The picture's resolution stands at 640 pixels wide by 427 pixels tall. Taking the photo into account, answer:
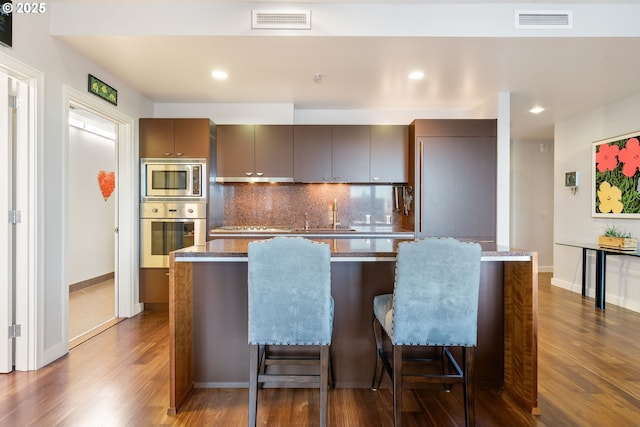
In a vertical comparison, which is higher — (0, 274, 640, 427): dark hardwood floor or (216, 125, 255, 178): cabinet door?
(216, 125, 255, 178): cabinet door

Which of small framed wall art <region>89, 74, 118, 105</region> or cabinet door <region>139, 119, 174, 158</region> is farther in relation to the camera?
cabinet door <region>139, 119, 174, 158</region>

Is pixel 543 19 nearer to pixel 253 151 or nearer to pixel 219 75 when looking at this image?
pixel 219 75

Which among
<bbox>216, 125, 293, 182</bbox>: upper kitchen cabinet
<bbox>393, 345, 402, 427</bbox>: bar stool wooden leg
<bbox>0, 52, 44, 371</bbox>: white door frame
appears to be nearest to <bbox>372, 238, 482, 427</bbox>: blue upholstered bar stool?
<bbox>393, 345, 402, 427</bbox>: bar stool wooden leg

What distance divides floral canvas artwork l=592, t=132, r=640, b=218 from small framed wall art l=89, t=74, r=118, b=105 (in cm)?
576

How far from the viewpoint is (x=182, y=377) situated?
2.04 metres

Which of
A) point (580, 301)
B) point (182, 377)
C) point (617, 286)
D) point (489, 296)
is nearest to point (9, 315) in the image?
point (182, 377)

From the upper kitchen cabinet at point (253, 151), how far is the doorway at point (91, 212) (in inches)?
69.3

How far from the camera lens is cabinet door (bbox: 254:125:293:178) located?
4.19m

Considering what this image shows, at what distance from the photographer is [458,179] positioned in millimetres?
3887

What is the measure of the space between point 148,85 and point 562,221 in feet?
19.5

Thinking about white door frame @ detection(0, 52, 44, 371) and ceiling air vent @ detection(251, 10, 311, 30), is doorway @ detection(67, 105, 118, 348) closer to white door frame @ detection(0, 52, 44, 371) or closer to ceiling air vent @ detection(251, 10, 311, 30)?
white door frame @ detection(0, 52, 44, 371)

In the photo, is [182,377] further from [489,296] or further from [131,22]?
[131,22]

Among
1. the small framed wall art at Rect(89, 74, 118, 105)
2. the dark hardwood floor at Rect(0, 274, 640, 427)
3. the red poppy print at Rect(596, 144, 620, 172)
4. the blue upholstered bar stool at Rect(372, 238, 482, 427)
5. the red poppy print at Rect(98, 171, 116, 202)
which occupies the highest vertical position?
the small framed wall art at Rect(89, 74, 118, 105)

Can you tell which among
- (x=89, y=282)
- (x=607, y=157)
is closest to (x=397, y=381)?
(x=607, y=157)
